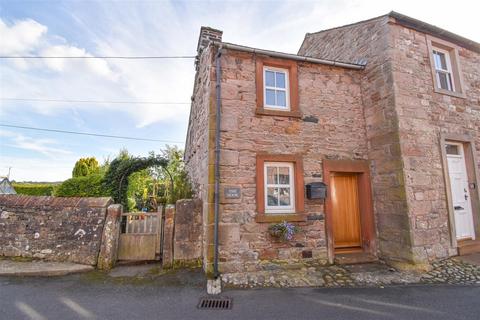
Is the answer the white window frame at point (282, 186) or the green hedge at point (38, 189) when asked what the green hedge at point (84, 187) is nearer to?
the white window frame at point (282, 186)

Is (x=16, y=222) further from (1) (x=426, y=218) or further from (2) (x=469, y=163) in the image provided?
(2) (x=469, y=163)

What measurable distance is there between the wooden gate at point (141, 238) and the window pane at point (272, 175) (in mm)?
3057

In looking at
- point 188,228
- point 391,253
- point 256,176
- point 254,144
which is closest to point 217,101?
point 254,144

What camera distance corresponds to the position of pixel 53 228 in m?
5.64

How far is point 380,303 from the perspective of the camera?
3.88 meters

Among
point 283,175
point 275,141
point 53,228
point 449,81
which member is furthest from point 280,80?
point 53,228

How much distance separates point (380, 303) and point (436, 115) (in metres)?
5.38

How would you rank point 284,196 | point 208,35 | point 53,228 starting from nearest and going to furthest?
point 53,228, point 284,196, point 208,35

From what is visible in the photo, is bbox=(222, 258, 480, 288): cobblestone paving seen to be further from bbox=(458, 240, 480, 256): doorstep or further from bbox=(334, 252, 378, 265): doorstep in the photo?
bbox=(458, 240, 480, 256): doorstep

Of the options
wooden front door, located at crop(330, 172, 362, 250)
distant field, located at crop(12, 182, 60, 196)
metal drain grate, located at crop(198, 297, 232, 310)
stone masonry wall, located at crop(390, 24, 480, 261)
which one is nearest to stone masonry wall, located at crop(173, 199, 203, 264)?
metal drain grate, located at crop(198, 297, 232, 310)

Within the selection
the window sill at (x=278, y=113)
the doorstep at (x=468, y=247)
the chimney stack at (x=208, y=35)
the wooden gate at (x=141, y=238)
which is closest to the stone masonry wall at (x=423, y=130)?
the doorstep at (x=468, y=247)

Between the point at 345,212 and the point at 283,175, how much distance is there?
2199 mm

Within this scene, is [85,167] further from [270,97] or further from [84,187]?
[270,97]

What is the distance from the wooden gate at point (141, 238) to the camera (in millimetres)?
5875
